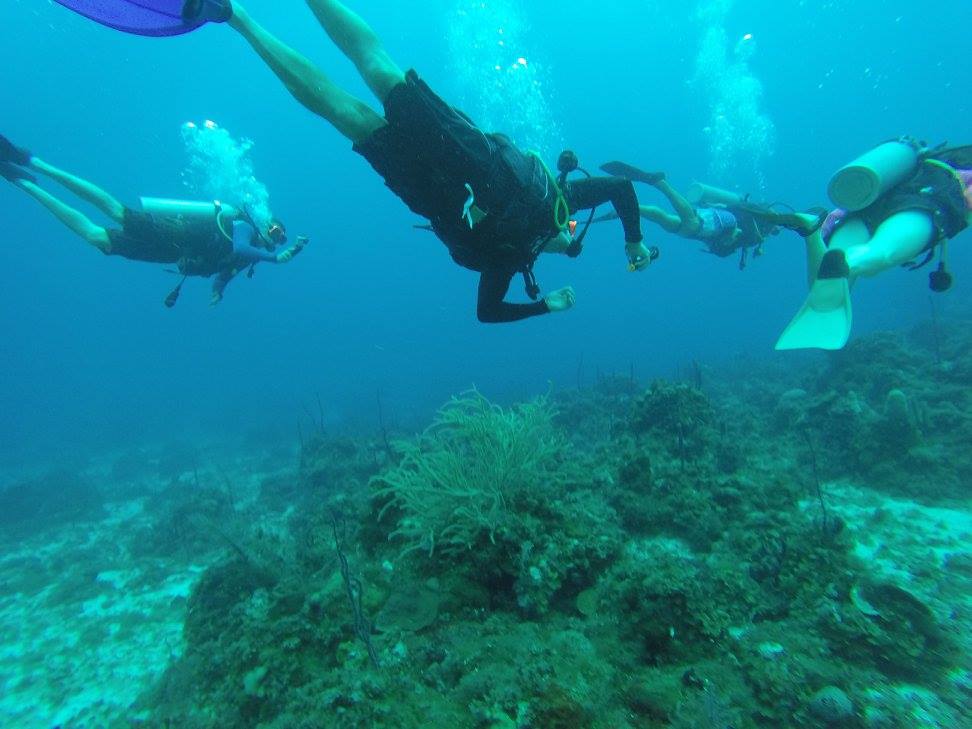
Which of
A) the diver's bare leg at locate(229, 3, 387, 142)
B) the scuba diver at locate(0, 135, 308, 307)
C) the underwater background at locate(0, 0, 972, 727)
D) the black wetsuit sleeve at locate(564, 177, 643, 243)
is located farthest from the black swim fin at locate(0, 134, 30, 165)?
the black wetsuit sleeve at locate(564, 177, 643, 243)

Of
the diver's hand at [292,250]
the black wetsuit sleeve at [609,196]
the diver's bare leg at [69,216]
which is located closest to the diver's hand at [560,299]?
the black wetsuit sleeve at [609,196]

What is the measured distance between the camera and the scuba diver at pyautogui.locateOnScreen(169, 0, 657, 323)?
324 cm

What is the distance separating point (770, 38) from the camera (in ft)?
219

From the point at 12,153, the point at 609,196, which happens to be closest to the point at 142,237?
the point at 12,153

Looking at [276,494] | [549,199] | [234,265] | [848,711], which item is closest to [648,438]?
[549,199]

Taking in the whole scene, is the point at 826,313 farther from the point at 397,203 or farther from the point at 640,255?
the point at 397,203

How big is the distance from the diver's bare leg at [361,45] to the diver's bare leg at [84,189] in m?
5.91

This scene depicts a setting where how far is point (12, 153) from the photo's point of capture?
676 cm

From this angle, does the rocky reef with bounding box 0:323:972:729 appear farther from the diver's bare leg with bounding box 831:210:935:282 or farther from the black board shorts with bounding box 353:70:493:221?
the diver's bare leg with bounding box 831:210:935:282

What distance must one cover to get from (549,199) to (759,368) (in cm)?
1855

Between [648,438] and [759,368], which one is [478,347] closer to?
[759,368]

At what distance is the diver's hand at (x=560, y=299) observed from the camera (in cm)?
427

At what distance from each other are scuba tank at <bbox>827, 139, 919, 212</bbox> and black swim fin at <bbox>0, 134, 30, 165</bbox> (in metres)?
10.9

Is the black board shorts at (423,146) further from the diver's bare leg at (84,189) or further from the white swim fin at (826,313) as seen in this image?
the diver's bare leg at (84,189)
